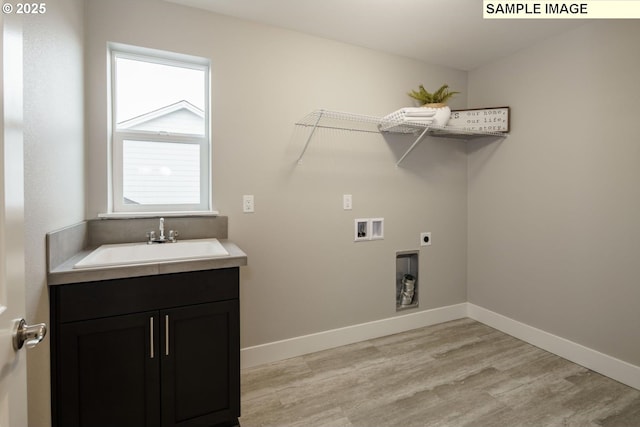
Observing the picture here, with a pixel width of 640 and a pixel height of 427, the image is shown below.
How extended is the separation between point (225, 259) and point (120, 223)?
Answer: 833 millimetres

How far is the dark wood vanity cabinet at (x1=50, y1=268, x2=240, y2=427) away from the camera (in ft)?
4.08

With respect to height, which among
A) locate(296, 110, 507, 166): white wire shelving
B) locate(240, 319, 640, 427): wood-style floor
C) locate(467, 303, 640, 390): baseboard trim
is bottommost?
locate(240, 319, 640, 427): wood-style floor

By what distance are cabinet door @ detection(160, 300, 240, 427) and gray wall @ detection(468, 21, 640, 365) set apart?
7.86 ft

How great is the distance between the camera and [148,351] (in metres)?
1.36

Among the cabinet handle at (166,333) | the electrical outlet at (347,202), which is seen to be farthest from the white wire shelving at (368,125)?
the cabinet handle at (166,333)

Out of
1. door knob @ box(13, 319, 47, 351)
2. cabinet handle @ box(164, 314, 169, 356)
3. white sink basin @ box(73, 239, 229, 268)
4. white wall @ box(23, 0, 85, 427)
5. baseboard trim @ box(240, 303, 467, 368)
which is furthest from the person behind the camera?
baseboard trim @ box(240, 303, 467, 368)

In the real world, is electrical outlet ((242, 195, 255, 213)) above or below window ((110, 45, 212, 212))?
below

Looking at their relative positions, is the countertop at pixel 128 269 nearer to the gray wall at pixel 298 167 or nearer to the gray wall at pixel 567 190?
the gray wall at pixel 298 167

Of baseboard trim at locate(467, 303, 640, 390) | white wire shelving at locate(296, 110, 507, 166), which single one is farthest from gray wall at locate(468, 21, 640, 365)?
white wire shelving at locate(296, 110, 507, 166)

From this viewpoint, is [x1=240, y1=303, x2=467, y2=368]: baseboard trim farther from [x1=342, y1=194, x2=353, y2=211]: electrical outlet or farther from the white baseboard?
[x1=342, y1=194, x2=353, y2=211]: electrical outlet

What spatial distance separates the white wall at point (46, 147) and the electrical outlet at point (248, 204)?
919mm

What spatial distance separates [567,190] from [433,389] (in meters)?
1.74

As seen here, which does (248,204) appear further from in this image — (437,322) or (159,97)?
(437,322)

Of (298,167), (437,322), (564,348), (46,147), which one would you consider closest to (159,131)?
(46,147)
